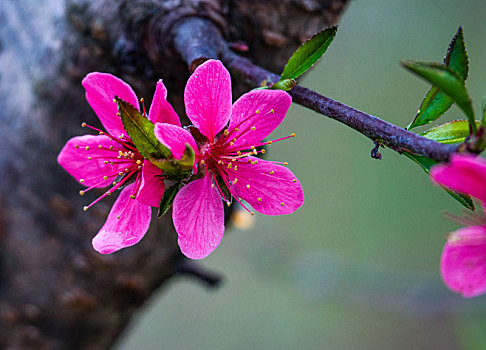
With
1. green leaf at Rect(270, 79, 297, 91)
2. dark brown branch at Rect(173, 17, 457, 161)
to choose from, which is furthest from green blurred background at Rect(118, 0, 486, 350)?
green leaf at Rect(270, 79, 297, 91)

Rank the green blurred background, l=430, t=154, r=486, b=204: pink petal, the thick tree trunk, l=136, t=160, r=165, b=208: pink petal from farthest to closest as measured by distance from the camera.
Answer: the green blurred background → the thick tree trunk → l=136, t=160, r=165, b=208: pink petal → l=430, t=154, r=486, b=204: pink petal

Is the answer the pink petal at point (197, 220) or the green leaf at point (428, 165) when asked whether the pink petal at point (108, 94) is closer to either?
the pink petal at point (197, 220)

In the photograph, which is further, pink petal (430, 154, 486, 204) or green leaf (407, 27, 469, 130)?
green leaf (407, 27, 469, 130)

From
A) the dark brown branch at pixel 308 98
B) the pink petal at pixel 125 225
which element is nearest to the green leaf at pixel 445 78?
the dark brown branch at pixel 308 98

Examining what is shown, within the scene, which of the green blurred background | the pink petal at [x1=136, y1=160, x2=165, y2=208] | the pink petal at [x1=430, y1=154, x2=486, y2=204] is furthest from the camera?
the green blurred background

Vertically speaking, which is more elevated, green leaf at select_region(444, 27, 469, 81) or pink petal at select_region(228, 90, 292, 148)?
green leaf at select_region(444, 27, 469, 81)

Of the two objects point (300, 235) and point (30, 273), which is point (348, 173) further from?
point (30, 273)

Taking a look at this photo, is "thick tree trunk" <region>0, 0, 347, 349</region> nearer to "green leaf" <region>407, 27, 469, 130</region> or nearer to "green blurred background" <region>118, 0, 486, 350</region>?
"green leaf" <region>407, 27, 469, 130</region>
